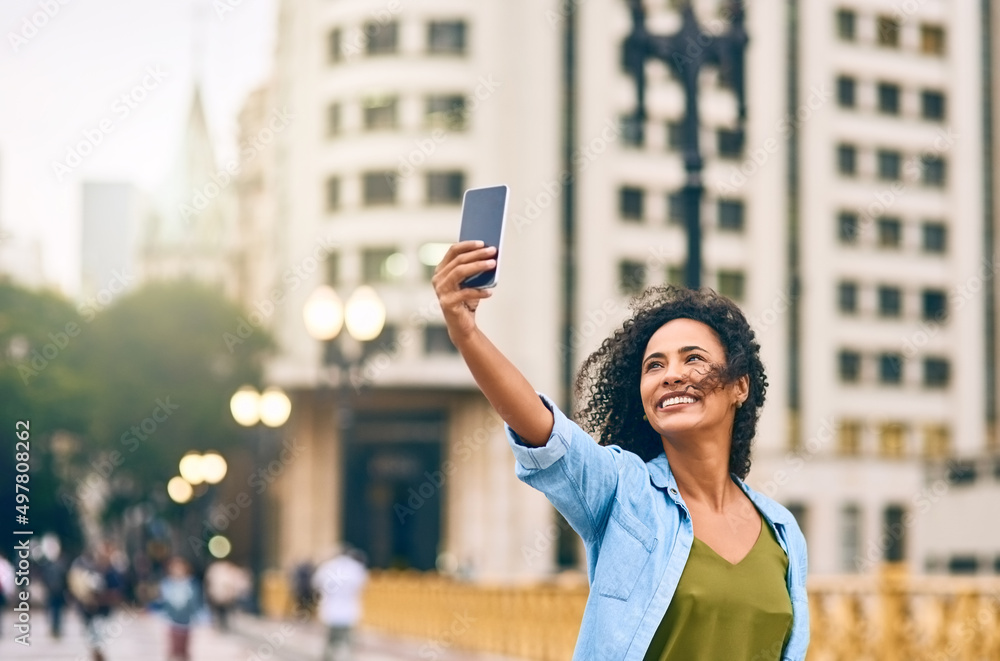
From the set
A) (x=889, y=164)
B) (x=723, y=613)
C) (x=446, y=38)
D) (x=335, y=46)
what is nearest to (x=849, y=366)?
(x=889, y=164)

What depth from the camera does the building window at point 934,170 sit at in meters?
54.9

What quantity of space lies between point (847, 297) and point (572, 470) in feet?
171

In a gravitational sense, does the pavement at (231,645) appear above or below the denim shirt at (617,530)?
below

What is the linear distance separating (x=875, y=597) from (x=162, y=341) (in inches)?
1580

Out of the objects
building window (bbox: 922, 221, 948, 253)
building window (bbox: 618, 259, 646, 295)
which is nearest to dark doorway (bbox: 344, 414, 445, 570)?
building window (bbox: 618, 259, 646, 295)

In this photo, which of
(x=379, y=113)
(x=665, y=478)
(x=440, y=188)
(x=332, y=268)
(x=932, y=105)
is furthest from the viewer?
(x=932, y=105)

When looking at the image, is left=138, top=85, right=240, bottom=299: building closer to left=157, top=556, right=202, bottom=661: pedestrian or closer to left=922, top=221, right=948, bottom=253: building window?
left=922, top=221, right=948, bottom=253: building window

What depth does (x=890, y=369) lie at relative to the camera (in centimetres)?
5394

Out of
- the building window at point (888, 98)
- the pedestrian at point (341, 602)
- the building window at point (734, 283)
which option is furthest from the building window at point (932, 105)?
the pedestrian at point (341, 602)

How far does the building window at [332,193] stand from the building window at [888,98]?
21002 millimetres

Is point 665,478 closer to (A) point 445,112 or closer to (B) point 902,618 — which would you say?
(B) point 902,618

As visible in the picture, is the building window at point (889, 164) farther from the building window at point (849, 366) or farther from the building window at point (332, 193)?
the building window at point (332, 193)

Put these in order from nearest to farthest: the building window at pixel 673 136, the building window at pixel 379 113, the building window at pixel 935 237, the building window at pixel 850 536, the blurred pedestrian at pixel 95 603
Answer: the blurred pedestrian at pixel 95 603 < the building window at pixel 379 113 < the building window at pixel 673 136 < the building window at pixel 850 536 < the building window at pixel 935 237

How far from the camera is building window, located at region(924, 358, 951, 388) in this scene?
5425 centimetres
